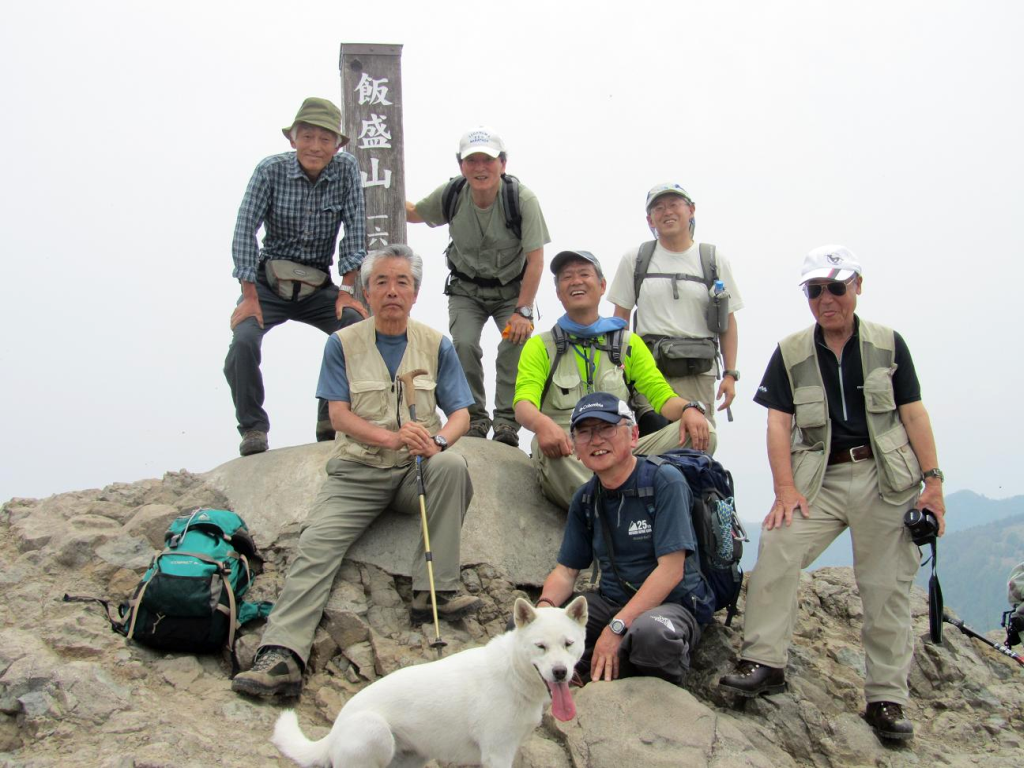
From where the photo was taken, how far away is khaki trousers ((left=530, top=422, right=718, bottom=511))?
6773 millimetres

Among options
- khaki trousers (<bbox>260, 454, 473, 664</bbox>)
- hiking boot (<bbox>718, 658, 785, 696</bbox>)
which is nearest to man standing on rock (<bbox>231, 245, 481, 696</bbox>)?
khaki trousers (<bbox>260, 454, 473, 664</bbox>)

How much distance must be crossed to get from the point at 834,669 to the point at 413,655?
3472mm

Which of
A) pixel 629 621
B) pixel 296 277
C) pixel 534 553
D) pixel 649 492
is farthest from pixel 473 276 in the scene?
pixel 629 621

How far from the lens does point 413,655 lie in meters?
6.00

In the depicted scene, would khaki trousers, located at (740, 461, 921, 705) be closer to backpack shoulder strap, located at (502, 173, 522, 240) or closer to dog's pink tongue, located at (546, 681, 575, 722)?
dog's pink tongue, located at (546, 681, 575, 722)

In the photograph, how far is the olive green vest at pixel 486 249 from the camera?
845 cm

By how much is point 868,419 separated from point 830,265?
3.67 feet

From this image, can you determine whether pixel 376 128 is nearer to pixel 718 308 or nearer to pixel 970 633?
pixel 718 308

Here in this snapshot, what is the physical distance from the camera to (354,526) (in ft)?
20.6

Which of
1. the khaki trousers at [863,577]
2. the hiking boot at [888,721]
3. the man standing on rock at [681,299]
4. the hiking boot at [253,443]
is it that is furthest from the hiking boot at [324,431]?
the hiking boot at [888,721]

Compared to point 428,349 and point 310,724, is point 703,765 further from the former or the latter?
point 428,349

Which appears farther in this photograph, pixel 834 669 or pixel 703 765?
pixel 834 669

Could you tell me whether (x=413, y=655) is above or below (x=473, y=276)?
below

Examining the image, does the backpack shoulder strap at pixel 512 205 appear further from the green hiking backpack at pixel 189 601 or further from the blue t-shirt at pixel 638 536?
the green hiking backpack at pixel 189 601
